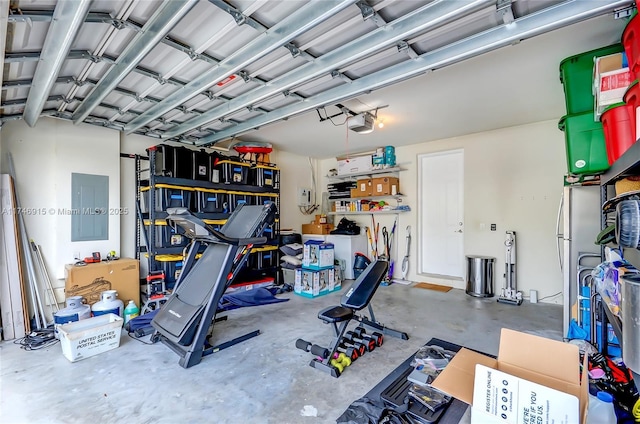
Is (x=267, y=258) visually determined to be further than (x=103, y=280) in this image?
Yes

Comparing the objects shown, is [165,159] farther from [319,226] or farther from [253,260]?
[319,226]

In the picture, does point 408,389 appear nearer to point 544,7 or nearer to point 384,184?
point 544,7

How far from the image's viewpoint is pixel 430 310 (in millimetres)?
3998

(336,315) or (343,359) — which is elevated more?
(336,315)

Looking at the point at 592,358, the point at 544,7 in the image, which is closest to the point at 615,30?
the point at 544,7

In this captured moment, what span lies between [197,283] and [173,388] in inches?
39.1

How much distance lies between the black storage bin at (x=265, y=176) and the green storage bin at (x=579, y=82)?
4138 millimetres

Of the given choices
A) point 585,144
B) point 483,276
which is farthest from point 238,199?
point 585,144

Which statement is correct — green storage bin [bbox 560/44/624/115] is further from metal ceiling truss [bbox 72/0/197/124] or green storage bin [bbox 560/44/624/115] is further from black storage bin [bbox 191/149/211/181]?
black storage bin [bbox 191/149/211/181]

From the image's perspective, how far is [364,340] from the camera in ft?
9.26

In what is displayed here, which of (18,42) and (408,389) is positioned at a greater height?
(18,42)

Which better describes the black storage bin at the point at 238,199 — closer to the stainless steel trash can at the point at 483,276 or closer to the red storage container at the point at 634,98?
the stainless steel trash can at the point at 483,276

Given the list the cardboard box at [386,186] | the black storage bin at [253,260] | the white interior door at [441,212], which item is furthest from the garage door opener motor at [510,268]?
the black storage bin at [253,260]

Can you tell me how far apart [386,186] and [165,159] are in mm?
3807
